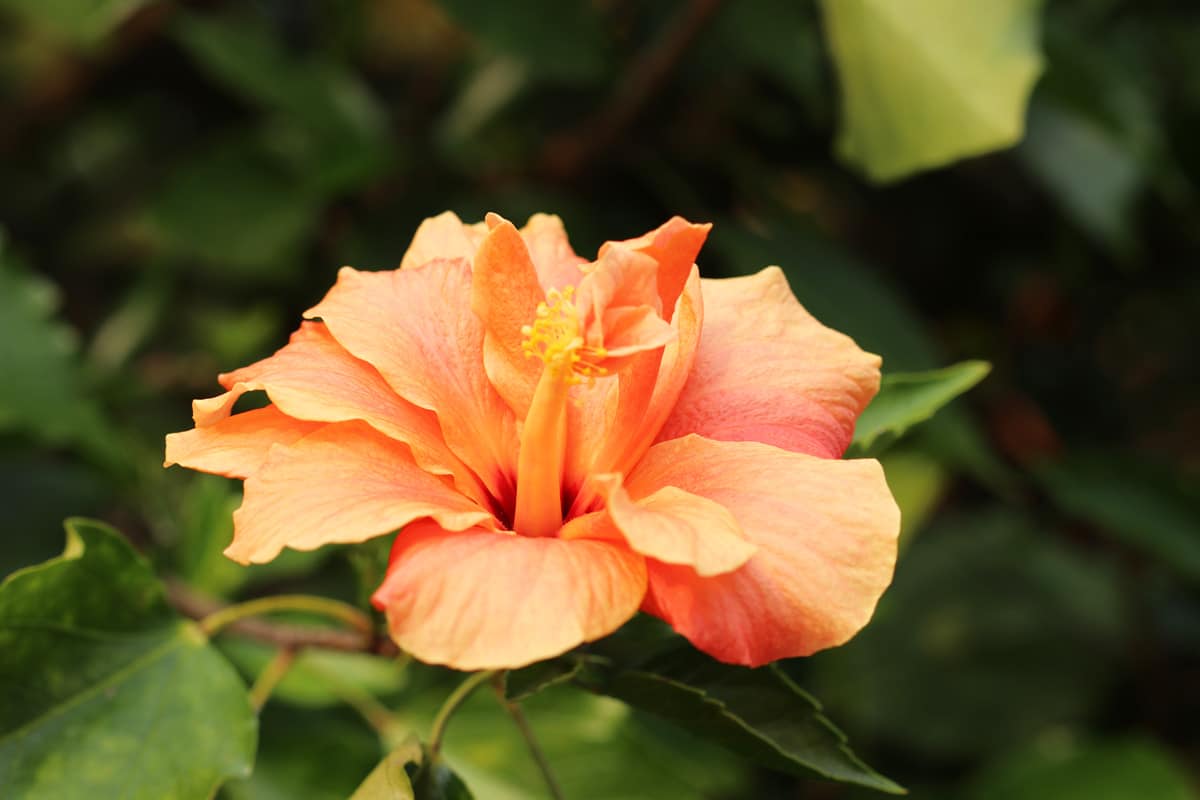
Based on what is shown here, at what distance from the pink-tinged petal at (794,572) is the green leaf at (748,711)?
2.8 inches

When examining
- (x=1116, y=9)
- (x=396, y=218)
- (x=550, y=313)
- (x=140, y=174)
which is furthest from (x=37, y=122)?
(x=1116, y=9)

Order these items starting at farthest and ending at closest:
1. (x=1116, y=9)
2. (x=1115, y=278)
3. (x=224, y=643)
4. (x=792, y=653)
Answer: (x=1115, y=278) < (x=1116, y=9) < (x=224, y=643) < (x=792, y=653)

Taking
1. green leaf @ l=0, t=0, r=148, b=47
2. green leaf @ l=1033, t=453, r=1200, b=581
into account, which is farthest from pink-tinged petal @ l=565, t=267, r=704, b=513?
green leaf @ l=1033, t=453, r=1200, b=581

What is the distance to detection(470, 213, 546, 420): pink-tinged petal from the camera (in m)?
0.73

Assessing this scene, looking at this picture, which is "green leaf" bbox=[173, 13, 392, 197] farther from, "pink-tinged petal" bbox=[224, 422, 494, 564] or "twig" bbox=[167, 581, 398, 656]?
"pink-tinged petal" bbox=[224, 422, 494, 564]

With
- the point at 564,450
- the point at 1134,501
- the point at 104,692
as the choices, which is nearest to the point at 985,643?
the point at 1134,501

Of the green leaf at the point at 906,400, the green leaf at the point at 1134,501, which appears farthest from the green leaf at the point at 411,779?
the green leaf at the point at 1134,501

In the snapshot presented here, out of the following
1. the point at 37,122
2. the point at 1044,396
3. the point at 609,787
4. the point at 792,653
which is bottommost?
the point at 1044,396

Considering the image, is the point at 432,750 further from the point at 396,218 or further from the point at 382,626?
the point at 396,218

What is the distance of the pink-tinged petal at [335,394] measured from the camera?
68 centimetres

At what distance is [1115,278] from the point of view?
2.05 meters

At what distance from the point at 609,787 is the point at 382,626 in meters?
0.35

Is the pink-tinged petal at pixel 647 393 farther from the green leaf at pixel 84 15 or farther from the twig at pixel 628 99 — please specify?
the green leaf at pixel 84 15

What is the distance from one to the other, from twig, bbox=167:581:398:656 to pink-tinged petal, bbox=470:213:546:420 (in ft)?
0.73
